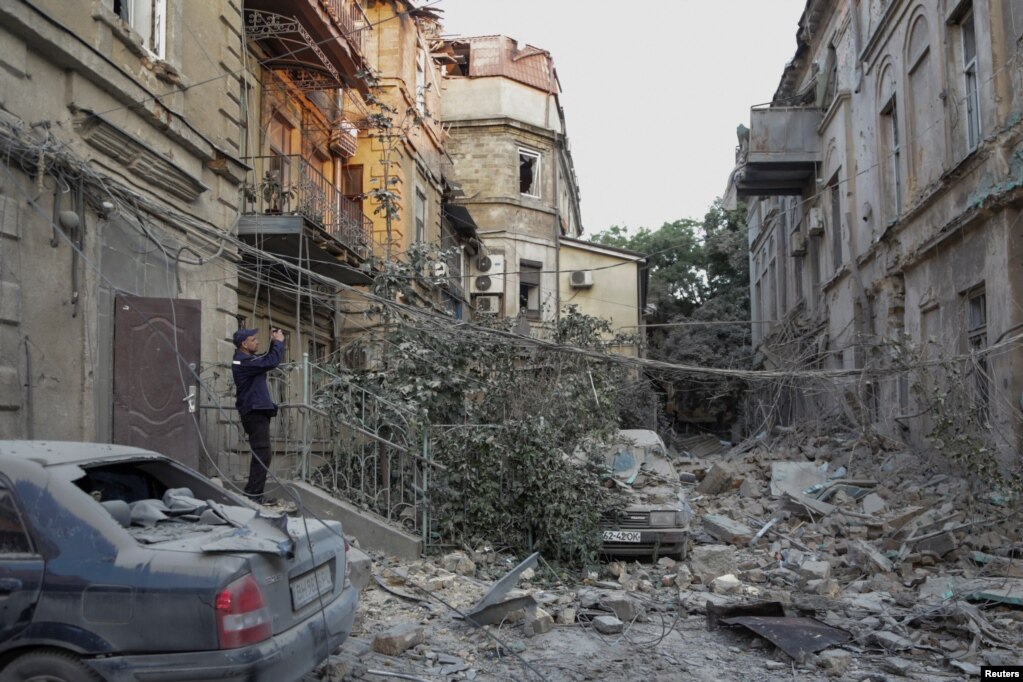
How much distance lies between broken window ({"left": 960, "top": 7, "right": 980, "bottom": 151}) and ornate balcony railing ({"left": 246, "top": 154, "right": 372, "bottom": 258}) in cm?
958

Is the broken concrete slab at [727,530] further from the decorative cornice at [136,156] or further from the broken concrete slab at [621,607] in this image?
the decorative cornice at [136,156]

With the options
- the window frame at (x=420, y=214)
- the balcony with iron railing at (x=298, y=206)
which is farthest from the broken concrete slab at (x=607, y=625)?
the window frame at (x=420, y=214)

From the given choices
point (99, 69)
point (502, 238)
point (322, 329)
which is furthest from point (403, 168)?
point (99, 69)

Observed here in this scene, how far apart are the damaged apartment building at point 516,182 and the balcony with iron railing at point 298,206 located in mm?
11493

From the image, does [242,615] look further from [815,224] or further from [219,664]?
[815,224]

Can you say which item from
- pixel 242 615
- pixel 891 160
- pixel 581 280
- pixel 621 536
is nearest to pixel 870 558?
pixel 621 536

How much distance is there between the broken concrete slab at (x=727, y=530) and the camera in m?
11.4

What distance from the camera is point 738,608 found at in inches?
283

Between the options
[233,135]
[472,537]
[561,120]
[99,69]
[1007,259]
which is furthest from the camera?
[561,120]

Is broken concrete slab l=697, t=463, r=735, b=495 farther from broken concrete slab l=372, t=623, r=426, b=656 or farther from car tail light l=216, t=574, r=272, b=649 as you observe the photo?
car tail light l=216, t=574, r=272, b=649

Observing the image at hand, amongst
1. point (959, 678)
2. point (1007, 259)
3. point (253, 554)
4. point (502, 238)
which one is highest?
point (502, 238)

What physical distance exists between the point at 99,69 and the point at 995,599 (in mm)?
9311

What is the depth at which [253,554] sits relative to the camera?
423cm

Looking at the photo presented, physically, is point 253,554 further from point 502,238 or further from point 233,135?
point 502,238
